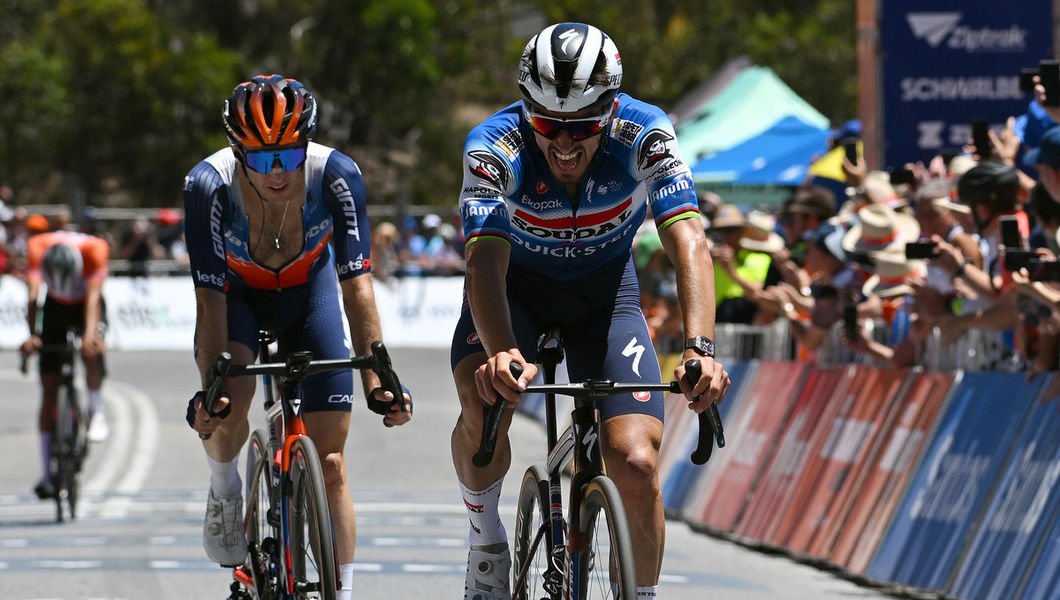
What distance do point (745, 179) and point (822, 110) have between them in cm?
2592

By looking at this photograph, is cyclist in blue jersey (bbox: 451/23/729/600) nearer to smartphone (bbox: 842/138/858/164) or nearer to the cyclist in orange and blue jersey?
smartphone (bbox: 842/138/858/164)

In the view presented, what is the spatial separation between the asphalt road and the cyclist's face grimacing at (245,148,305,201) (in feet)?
8.69

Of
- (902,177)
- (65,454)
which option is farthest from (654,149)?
(65,454)

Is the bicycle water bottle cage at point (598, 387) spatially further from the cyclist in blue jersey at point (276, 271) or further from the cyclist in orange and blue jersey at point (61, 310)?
the cyclist in orange and blue jersey at point (61, 310)

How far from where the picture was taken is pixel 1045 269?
710 centimetres

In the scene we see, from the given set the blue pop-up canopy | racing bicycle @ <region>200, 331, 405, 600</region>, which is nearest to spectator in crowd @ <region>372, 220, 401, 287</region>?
the blue pop-up canopy

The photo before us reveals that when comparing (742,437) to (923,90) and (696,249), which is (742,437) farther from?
(696,249)

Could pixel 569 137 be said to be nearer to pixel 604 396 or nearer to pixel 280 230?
pixel 604 396

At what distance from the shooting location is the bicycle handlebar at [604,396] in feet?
16.2

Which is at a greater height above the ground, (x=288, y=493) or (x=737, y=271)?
(x=737, y=271)

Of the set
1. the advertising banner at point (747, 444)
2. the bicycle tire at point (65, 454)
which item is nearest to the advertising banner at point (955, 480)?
the advertising banner at point (747, 444)

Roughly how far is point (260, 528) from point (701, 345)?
2.51 m

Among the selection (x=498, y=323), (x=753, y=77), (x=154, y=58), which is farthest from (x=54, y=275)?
(x=154, y=58)

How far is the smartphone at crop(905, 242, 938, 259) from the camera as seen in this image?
832cm
